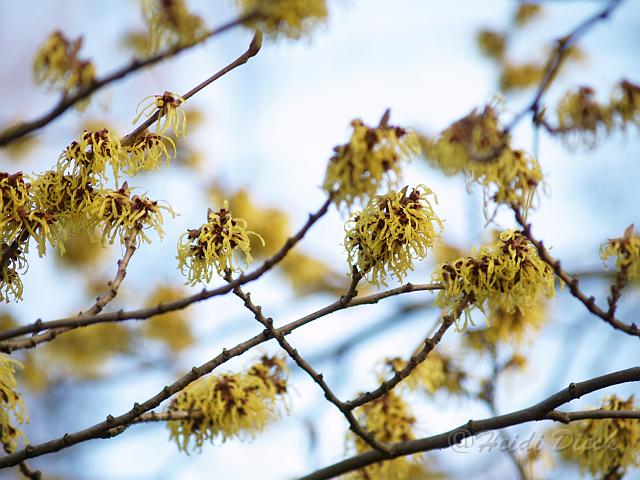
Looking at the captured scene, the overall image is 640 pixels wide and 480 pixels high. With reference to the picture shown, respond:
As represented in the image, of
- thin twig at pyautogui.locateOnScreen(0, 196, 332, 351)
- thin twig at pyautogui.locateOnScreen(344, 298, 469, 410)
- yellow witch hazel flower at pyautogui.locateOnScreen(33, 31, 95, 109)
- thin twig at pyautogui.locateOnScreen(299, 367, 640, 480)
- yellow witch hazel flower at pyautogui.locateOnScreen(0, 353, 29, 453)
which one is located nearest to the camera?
thin twig at pyautogui.locateOnScreen(0, 196, 332, 351)

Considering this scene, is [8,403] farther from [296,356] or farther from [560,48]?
[560,48]

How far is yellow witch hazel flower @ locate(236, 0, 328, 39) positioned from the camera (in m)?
3.54

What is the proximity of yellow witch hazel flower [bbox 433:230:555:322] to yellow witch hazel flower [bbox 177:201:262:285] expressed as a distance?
1.92 feet

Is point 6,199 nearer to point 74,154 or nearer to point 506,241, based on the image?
point 74,154

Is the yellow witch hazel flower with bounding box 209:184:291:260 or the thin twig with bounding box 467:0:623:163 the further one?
the yellow witch hazel flower with bounding box 209:184:291:260

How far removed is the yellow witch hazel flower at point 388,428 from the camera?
9.64 feet

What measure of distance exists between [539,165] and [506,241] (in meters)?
0.59

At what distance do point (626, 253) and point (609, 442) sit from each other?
0.75 meters

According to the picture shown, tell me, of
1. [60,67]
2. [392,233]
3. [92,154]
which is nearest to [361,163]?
[392,233]

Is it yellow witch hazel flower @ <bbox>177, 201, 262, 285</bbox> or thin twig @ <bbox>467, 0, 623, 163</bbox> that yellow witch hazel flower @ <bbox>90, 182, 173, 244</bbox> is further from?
thin twig @ <bbox>467, 0, 623, 163</bbox>

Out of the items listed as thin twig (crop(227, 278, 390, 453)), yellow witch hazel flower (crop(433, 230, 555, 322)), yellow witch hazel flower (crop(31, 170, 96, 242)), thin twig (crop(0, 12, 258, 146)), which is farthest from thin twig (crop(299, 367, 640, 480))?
thin twig (crop(0, 12, 258, 146))

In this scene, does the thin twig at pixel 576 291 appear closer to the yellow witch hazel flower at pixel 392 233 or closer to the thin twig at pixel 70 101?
the yellow witch hazel flower at pixel 392 233

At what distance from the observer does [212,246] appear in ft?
7.22

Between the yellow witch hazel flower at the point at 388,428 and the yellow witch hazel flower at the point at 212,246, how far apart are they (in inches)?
40.4
